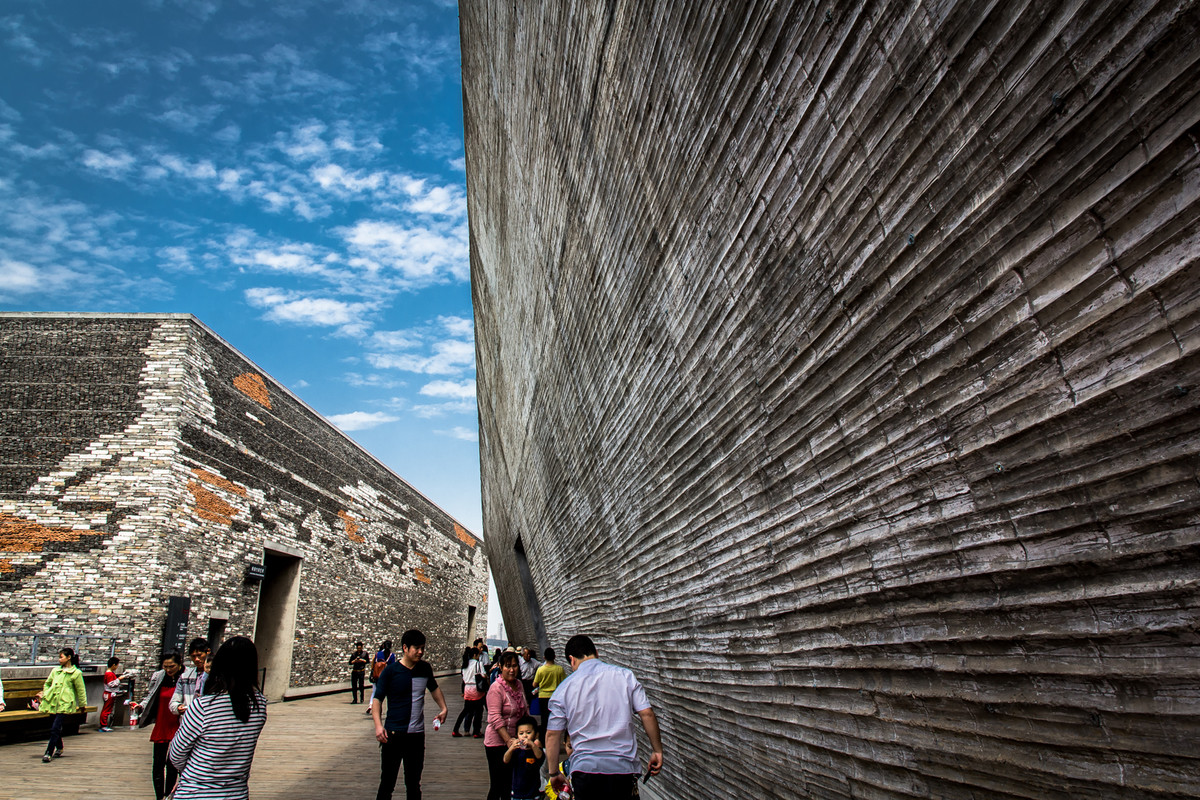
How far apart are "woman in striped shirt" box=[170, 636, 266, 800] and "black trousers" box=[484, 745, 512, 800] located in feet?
7.97

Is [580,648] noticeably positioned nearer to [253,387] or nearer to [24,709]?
[24,709]

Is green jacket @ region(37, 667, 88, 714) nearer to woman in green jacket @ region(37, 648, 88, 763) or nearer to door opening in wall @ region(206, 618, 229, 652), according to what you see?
woman in green jacket @ region(37, 648, 88, 763)

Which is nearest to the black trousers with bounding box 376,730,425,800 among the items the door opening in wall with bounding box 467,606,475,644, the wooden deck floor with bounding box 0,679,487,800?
the wooden deck floor with bounding box 0,679,487,800

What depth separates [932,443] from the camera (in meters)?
2.04

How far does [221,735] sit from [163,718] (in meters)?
2.95

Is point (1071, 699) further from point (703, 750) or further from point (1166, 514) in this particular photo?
point (703, 750)

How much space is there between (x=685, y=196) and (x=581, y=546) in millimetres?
5302

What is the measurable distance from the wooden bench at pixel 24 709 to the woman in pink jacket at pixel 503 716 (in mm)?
8394

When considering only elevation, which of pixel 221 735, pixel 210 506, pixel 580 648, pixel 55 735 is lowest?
pixel 55 735

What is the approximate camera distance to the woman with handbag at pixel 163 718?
195 inches

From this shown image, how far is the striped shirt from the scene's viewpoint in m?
2.64

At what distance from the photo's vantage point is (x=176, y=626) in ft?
48.1

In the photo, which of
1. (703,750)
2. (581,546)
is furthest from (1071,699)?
(581,546)

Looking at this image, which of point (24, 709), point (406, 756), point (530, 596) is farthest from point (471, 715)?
point (406, 756)
